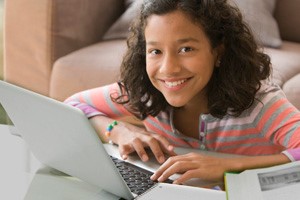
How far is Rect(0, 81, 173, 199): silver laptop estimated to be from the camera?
0.83 meters

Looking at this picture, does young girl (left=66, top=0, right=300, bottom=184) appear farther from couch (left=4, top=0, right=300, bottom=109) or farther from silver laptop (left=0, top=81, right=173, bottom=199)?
couch (left=4, top=0, right=300, bottom=109)

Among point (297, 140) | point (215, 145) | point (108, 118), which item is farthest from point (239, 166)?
point (108, 118)

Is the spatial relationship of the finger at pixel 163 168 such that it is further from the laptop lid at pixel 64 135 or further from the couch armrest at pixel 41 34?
the couch armrest at pixel 41 34

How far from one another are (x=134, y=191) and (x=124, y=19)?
54.9 inches

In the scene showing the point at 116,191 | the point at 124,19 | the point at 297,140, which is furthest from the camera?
the point at 124,19

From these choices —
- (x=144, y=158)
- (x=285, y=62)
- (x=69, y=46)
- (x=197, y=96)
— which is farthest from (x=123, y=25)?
(x=144, y=158)

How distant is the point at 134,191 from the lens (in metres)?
0.92

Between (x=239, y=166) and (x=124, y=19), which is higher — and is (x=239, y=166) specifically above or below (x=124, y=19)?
above

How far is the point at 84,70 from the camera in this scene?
1987mm

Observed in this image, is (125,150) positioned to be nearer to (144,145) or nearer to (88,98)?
(144,145)

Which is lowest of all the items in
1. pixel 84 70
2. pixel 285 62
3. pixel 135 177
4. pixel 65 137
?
pixel 84 70

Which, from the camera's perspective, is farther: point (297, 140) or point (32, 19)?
point (32, 19)

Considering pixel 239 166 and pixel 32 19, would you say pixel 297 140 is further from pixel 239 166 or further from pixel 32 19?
pixel 32 19

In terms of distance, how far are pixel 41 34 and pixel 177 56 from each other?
1.10 meters
